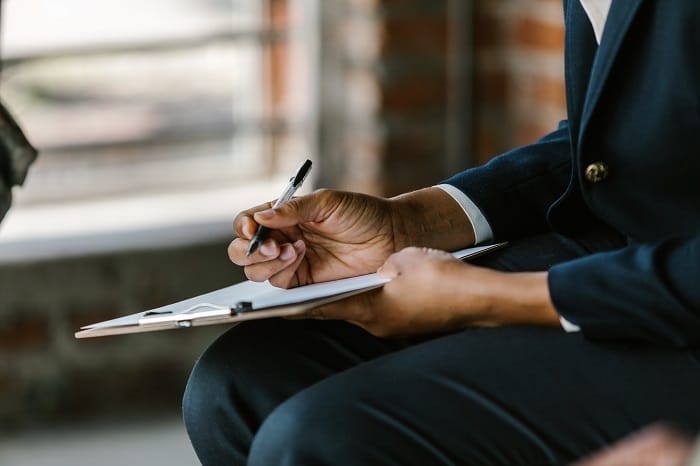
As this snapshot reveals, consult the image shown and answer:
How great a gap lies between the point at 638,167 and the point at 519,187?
20cm

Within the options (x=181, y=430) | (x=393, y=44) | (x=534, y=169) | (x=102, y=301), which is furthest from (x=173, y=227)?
(x=534, y=169)

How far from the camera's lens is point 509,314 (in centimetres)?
108

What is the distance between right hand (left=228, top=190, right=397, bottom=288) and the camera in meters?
1.17

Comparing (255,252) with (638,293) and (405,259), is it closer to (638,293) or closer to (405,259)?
(405,259)

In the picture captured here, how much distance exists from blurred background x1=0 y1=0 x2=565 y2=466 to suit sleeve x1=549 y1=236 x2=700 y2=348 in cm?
121

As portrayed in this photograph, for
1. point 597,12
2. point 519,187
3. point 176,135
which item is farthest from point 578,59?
point 176,135

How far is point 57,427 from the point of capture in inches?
89.9

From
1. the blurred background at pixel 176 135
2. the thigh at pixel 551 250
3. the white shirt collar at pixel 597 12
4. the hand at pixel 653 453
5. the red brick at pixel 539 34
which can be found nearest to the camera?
the hand at pixel 653 453

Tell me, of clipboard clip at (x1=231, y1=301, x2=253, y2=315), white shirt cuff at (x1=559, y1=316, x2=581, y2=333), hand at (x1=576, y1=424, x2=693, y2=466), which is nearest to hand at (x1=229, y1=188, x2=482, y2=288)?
clipboard clip at (x1=231, y1=301, x2=253, y2=315)

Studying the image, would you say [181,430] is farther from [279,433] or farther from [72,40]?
[279,433]

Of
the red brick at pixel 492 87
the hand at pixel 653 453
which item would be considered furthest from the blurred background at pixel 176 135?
the hand at pixel 653 453

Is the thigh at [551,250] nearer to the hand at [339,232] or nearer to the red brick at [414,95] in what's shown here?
the hand at [339,232]

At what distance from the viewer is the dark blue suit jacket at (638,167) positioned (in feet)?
3.32

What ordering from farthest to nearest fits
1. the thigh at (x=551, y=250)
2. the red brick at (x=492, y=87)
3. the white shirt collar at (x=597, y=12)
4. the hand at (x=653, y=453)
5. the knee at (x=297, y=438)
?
the red brick at (x=492, y=87) → the thigh at (x=551, y=250) → the white shirt collar at (x=597, y=12) → the knee at (x=297, y=438) → the hand at (x=653, y=453)
